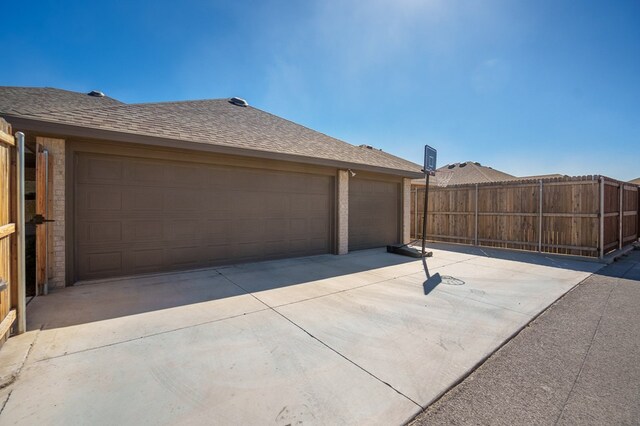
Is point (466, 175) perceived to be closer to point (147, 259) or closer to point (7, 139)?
point (147, 259)

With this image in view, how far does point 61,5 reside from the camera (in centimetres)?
645

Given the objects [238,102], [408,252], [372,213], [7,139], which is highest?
[238,102]

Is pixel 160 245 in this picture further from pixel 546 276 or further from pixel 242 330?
pixel 546 276

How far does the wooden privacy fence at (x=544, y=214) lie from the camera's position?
8.50 metres

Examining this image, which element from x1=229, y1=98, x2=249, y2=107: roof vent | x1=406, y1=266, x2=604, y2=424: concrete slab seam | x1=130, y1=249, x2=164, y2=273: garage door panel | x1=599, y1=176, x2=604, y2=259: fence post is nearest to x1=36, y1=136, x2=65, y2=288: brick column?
x1=130, y1=249, x2=164, y2=273: garage door panel

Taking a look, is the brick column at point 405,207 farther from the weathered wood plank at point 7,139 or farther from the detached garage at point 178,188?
the weathered wood plank at point 7,139

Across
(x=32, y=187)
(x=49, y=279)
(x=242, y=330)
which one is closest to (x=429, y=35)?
(x=242, y=330)

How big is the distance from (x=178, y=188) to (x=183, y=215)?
0.63m

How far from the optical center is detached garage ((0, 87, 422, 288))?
16.6ft

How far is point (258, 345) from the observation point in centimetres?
310

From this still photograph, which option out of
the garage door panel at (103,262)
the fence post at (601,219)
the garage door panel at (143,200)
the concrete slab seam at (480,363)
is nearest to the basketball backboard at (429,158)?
the concrete slab seam at (480,363)

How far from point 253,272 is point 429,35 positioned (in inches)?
319

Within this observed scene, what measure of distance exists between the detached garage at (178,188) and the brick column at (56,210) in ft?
0.05

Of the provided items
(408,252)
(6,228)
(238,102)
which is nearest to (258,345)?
(6,228)
